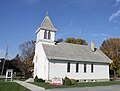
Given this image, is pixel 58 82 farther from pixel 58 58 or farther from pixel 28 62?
pixel 28 62

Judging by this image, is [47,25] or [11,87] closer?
[11,87]

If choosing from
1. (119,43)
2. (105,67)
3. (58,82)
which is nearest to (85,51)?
(105,67)

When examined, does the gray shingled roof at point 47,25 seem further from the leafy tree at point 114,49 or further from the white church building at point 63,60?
the leafy tree at point 114,49

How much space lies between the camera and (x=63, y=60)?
2930 cm

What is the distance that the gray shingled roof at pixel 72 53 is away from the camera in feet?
96.2

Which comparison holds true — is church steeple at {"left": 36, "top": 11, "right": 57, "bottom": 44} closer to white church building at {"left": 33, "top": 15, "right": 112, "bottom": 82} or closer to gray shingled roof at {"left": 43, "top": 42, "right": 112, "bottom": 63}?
white church building at {"left": 33, "top": 15, "right": 112, "bottom": 82}

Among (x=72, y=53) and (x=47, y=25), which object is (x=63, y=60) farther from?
(x=47, y=25)

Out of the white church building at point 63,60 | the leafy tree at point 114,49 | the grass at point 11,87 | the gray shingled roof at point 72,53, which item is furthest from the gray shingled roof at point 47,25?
the leafy tree at point 114,49

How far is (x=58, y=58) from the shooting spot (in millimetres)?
28453

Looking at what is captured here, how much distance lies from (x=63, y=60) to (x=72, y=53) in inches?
142

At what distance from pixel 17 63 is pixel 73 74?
88.2ft

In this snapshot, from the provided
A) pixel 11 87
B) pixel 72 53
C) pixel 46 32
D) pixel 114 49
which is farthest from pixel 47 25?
pixel 114 49

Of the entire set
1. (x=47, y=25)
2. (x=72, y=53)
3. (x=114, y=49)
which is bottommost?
(x=72, y=53)

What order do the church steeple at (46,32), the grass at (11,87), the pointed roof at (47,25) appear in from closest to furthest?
the grass at (11,87) → the church steeple at (46,32) → the pointed roof at (47,25)
